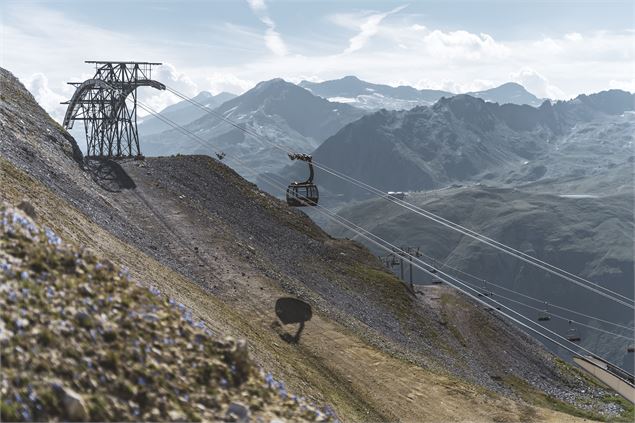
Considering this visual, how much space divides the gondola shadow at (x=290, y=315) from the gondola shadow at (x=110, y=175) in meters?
21.9

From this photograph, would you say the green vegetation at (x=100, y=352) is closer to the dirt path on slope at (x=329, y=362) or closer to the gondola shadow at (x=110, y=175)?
the dirt path on slope at (x=329, y=362)

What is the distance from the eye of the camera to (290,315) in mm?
43031

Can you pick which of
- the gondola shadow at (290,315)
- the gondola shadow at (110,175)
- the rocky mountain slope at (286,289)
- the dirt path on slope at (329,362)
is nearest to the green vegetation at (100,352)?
the rocky mountain slope at (286,289)

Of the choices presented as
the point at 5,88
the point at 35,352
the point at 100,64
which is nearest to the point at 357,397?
the point at 35,352

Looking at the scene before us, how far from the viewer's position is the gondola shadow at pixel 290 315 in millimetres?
39969

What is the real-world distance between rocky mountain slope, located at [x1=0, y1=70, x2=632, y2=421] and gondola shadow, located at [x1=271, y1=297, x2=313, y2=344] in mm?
308

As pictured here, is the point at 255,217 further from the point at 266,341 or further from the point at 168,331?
the point at 168,331

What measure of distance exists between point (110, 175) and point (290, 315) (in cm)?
2819

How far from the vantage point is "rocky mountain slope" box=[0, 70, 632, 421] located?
34.6m

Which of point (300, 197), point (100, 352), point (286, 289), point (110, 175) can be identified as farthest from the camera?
point (110, 175)

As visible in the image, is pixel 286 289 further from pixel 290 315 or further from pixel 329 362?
pixel 329 362

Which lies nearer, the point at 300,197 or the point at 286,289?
the point at 286,289

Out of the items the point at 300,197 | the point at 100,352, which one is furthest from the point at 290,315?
the point at 100,352

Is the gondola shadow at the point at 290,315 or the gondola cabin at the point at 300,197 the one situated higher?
the gondola cabin at the point at 300,197
